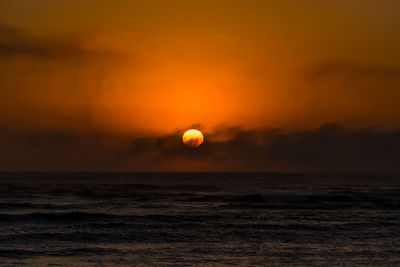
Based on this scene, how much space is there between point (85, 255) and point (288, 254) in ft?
29.6

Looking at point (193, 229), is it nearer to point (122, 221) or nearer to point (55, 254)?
point (122, 221)

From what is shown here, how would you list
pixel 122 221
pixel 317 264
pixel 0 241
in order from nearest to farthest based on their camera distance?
pixel 317 264
pixel 0 241
pixel 122 221

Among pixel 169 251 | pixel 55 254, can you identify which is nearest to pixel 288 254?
pixel 169 251

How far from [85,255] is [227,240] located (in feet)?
24.8

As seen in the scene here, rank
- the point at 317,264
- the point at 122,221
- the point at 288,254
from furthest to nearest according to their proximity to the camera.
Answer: the point at 122,221 < the point at 288,254 < the point at 317,264

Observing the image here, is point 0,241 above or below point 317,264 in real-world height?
above

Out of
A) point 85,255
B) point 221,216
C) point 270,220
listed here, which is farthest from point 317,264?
point 221,216

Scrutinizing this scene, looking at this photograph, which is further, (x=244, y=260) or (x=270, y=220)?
(x=270, y=220)

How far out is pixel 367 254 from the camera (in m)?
20.5

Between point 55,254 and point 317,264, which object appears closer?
point 317,264

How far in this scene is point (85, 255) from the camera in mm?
20453

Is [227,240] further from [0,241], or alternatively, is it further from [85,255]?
[0,241]

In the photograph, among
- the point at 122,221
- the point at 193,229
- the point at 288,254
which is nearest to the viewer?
the point at 288,254

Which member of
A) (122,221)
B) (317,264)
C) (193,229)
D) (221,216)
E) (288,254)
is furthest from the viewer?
(221,216)
